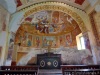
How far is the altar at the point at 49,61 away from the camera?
9773 mm

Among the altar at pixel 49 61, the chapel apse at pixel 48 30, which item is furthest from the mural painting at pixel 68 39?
the altar at pixel 49 61

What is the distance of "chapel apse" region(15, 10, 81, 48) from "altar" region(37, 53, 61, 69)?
1.35 metres

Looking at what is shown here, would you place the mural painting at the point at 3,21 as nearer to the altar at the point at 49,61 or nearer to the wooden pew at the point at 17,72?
the wooden pew at the point at 17,72

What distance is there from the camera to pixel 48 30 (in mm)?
10984

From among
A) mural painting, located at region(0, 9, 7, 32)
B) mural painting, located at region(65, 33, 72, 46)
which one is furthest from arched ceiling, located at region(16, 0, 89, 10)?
mural painting, located at region(65, 33, 72, 46)

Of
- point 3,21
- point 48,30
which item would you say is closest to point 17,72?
point 3,21

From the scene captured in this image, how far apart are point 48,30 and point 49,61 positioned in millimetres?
3397

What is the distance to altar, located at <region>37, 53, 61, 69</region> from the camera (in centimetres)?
977

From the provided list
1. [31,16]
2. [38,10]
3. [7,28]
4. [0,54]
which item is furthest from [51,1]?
[0,54]

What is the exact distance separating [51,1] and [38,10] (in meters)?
1.46

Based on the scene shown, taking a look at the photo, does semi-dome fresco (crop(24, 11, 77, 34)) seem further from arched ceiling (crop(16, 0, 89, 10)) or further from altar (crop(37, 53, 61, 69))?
altar (crop(37, 53, 61, 69))

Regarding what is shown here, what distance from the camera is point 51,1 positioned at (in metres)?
8.99

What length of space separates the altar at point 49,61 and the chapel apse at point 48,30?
1.35 meters

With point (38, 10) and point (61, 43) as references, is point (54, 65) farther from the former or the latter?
point (38, 10)
